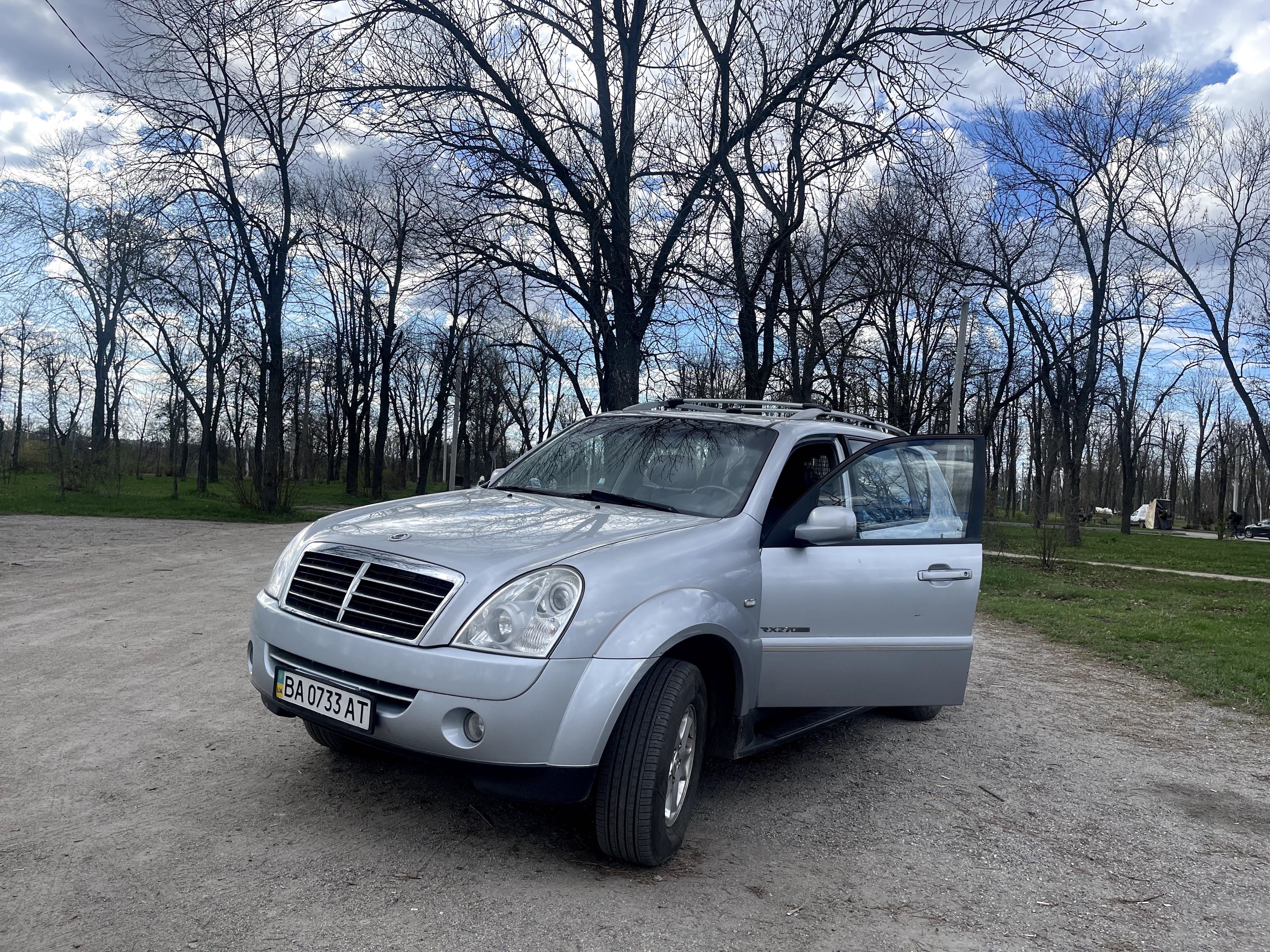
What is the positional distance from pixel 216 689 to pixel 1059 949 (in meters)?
4.67

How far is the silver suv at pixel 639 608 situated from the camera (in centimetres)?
296

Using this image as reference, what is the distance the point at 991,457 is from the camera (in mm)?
47344

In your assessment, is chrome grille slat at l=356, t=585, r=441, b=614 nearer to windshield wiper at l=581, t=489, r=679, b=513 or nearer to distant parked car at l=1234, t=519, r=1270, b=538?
windshield wiper at l=581, t=489, r=679, b=513

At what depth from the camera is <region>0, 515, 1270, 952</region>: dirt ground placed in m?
2.76

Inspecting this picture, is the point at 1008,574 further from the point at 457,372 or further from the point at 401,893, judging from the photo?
the point at 457,372

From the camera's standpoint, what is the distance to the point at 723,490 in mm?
4109

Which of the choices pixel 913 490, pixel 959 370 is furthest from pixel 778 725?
pixel 959 370

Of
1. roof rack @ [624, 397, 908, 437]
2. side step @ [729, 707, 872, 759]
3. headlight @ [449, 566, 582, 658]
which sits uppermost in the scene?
roof rack @ [624, 397, 908, 437]

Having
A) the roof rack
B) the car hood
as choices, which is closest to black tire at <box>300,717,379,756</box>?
the car hood

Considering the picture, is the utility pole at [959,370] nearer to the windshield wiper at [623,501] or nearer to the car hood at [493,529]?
the windshield wiper at [623,501]

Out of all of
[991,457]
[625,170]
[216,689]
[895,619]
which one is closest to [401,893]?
[895,619]

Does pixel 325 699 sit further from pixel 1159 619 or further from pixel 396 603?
pixel 1159 619

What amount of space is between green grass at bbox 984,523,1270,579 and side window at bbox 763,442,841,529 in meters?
15.9

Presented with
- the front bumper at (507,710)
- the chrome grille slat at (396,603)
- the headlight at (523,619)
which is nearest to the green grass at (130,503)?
the chrome grille slat at (396,603)
